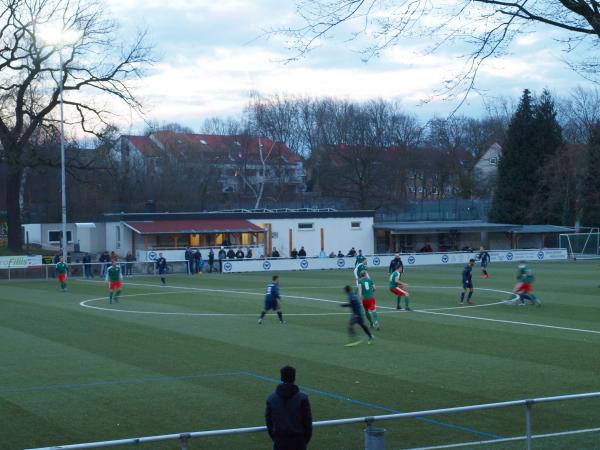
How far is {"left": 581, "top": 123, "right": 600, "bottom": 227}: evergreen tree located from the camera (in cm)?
7188

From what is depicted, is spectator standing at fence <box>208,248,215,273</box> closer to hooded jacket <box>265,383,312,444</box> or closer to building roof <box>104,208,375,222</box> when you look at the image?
building roof <box>104,208,375,222</box>

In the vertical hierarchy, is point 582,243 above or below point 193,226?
below

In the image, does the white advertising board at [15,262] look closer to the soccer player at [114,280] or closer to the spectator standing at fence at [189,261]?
the spectator standing at fence at [189,261]

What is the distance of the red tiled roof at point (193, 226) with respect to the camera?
5997cm

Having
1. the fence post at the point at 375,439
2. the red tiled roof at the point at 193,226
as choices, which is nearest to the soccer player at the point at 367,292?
the fence post at the point at 375,439

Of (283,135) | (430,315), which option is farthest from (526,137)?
(430,315)

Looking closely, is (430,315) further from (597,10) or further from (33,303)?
(597,10)

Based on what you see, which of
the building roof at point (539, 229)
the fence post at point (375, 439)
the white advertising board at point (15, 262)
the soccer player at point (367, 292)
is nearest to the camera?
the fence post at point (375, 439)

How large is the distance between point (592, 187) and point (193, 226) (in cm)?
3727

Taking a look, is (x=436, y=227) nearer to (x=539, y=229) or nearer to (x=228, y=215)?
(x=539, y=229)

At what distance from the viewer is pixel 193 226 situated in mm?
62375

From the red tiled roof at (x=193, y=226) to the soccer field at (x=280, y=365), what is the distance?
2544 centimetres

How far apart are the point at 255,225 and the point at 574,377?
48488 millimetres

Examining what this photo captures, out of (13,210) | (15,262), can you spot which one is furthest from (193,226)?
(15,262)
